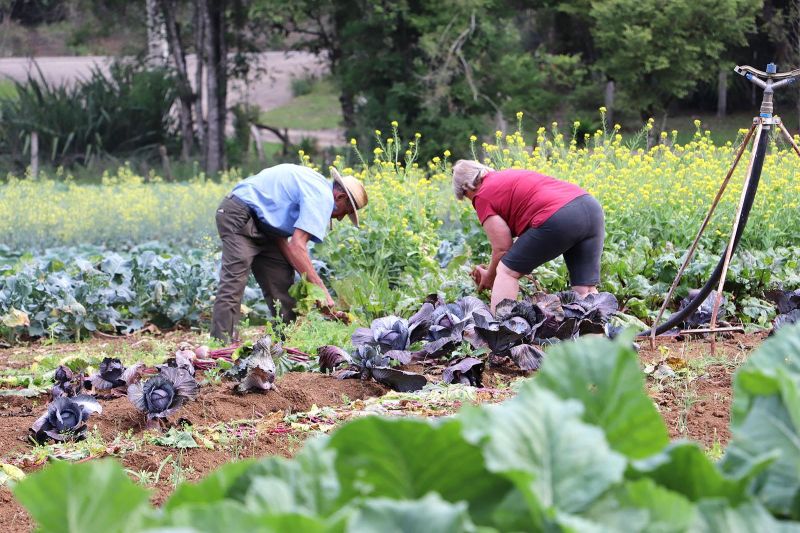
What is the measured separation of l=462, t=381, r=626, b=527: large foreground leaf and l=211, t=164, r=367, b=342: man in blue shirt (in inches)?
220

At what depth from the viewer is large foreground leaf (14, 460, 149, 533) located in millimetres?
1101

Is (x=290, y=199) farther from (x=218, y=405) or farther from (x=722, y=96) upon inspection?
(x=722, y=96)

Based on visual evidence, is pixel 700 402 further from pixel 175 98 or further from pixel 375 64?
Result: pixel 175 98

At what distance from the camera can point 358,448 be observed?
121 centimetres

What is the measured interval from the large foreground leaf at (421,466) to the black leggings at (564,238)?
4776 millimetres

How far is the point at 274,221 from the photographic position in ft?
23.3

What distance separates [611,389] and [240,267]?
6141 mm

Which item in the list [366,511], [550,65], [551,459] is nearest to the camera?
[366,511]

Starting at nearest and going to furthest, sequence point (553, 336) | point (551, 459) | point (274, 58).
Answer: point (551, 459) → point (553, 336) → point (274, 58)

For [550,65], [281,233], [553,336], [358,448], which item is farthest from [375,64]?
[358,448]

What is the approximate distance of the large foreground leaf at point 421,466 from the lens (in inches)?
46.8

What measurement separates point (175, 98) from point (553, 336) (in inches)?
824

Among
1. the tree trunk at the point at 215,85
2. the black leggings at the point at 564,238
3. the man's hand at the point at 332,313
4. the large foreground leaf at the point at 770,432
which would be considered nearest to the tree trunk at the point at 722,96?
the tree trunk at the point at 215,85

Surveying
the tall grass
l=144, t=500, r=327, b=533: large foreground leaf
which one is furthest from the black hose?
the tall grass
